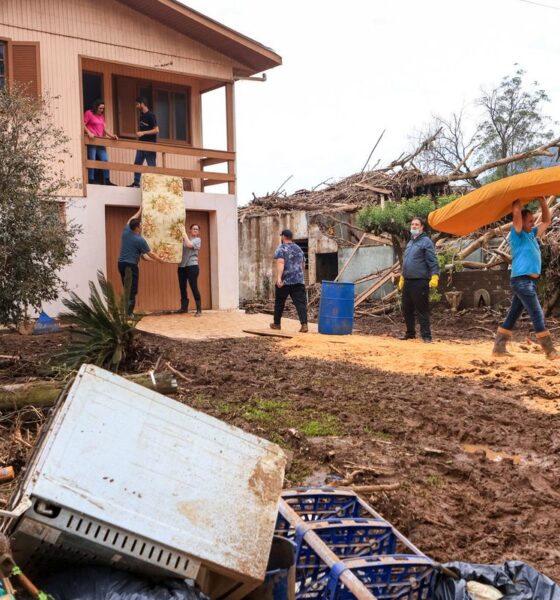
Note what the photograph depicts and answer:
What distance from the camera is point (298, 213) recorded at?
2381 centimetres

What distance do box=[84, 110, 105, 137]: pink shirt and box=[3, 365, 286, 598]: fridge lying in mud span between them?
1278 centimetres

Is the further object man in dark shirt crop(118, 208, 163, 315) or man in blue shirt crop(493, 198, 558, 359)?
man in dark shirt crop(118, 208, 163, 315)

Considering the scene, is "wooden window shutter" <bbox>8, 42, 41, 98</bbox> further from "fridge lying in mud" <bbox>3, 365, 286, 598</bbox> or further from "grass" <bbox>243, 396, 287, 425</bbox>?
"fridge lying in mud" <bbox>3, 365, 286, 598</bbox>

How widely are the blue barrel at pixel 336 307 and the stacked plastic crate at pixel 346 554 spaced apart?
874 centimetres

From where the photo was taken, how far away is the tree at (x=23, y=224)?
921 cm

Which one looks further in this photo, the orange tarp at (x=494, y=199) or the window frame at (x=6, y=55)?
the window frame at (x=6, y=55)

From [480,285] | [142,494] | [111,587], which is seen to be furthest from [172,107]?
[111,587]

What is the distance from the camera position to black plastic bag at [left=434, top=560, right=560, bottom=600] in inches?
115

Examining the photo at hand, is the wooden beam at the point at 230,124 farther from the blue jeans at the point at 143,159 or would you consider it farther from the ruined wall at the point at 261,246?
the ruined wall at the point at 261,246

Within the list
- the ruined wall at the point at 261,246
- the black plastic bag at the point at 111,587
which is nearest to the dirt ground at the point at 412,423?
the black plastic bag at the point at 111,587

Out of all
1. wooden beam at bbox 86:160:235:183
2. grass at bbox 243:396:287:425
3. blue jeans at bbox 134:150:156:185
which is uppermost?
blue jeans at bbox 134:150:156:185

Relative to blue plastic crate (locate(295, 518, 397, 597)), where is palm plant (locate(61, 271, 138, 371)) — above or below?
above

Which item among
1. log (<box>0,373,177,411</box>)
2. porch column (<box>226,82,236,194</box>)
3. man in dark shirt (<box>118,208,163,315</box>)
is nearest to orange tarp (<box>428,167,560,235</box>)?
man in dark shirt (<box>118,208,163,315</box>)

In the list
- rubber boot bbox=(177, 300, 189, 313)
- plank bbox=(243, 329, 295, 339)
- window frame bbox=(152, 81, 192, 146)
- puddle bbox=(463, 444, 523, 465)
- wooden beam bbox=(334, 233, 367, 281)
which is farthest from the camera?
wooden beam bbox=(334, 233, 367, 281)
